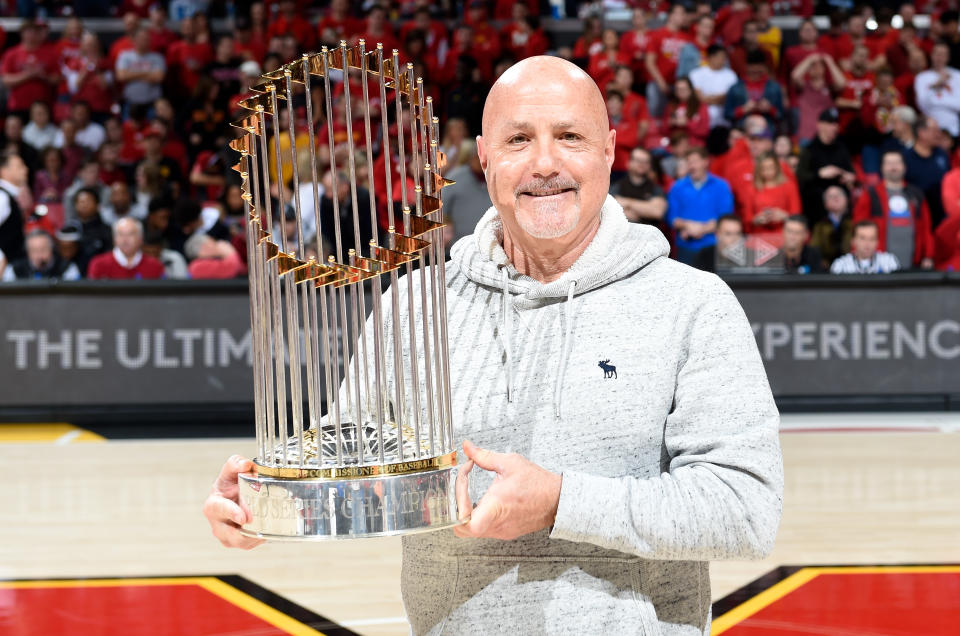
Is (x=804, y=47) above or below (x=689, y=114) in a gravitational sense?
above

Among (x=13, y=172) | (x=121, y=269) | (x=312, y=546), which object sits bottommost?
(x=312, y=546)

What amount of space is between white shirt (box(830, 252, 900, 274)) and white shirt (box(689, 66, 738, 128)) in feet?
9.59

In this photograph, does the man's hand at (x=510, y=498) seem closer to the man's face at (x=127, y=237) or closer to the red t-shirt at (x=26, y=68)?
the man's face at (x=127, y=237)

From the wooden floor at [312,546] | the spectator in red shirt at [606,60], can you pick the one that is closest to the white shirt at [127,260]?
the wooden floor at [312,546]

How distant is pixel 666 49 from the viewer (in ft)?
39.1

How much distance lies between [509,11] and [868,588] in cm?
944

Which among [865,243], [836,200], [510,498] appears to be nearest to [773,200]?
[836,200]

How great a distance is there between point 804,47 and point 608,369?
10833mm

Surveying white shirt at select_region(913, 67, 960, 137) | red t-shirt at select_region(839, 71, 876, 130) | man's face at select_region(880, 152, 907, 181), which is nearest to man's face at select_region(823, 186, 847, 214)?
man's face at select_region(880, 152, 907, 181)

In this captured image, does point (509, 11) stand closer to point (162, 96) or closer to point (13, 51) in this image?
point (162, 96)

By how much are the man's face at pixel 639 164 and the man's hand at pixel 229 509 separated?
24.7 ft

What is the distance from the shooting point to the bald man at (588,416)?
5.87ft

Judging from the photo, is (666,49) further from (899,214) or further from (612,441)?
(612,441)

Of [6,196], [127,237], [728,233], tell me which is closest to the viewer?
[728,233]
